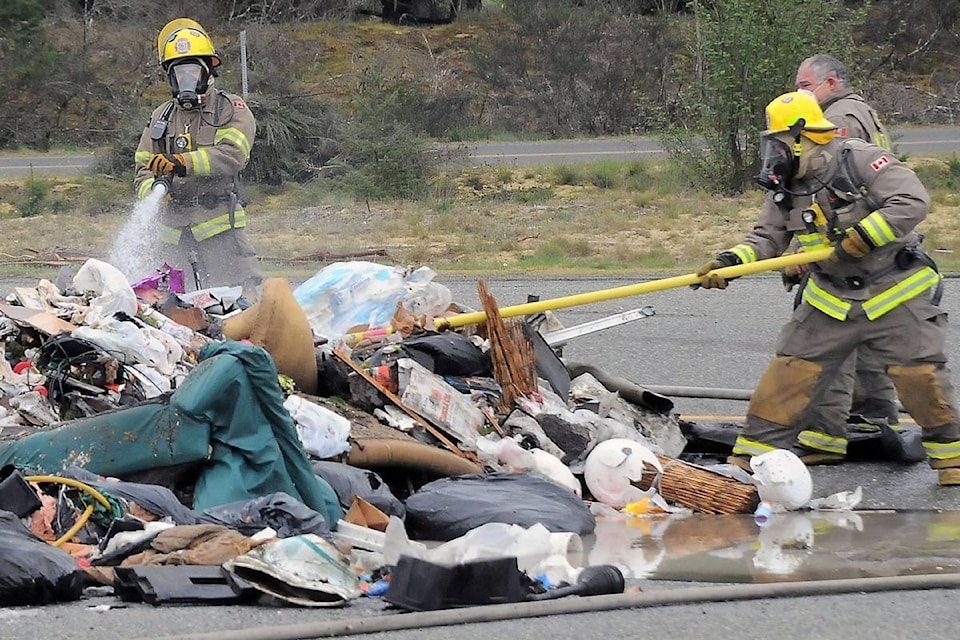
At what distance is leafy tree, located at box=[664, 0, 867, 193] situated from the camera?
1916 cm

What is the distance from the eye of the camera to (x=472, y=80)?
32.8m

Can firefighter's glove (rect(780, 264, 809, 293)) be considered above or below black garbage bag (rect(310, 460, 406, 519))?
above

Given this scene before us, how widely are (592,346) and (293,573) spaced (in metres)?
5.49

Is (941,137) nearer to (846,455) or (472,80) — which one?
(472,80)

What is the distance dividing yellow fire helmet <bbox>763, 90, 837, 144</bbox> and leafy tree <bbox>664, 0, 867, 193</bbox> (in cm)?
1344

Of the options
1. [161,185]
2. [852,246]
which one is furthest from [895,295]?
[161,185]

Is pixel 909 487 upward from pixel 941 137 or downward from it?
upward

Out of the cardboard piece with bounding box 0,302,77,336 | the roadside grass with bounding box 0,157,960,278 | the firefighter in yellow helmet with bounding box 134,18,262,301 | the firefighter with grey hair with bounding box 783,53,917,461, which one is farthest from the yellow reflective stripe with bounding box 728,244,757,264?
the roadside grass with bounding box 0,157,960,278

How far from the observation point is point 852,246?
5.87m

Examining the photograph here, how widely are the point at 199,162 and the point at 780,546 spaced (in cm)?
480

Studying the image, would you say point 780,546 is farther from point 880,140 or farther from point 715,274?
point 880,140

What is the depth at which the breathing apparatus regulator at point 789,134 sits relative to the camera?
6.04 meters

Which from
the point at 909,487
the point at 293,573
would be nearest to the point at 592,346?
the point at 909,487

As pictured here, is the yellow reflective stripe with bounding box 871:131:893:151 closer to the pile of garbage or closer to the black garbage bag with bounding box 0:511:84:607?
the pile of garbage
